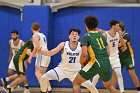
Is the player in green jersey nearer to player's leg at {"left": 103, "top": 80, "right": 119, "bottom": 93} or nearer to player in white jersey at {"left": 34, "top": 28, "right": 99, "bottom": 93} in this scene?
player's leg at {"left": 103, "top": 80, "right": 119, "bottom": 93}

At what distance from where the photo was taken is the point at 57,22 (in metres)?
11.5

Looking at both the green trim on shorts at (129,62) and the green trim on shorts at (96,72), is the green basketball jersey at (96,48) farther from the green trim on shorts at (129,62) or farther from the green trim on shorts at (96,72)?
the green trim on shorts at (129,62)

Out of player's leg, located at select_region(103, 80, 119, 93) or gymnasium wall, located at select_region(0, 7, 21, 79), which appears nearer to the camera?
player's leg, located at select_region(103, 80, 119, 93)

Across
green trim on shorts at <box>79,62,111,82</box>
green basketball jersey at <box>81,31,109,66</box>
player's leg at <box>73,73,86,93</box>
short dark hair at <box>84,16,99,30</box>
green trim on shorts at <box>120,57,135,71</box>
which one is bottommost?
green trim on shorts at <box>120,57,135,71</box>

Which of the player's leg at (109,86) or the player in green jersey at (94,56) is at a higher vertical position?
the player in green jersey at (94,56)

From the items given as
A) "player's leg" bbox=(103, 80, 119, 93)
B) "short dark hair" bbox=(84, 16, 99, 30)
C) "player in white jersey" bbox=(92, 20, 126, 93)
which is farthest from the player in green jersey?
"player in white jersey" bbox=(92, 20, 126, 93)

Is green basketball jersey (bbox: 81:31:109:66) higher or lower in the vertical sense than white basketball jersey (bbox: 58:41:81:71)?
higher

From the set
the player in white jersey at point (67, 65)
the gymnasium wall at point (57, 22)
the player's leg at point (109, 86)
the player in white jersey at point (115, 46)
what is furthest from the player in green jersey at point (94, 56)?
the gymnasium wall at point (57, 22)

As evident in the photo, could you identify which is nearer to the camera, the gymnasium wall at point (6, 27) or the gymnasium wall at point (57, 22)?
the gymnasium wall at point (57, 22)

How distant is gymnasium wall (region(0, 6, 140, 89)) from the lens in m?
10.9

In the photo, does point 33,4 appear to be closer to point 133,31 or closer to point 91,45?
point 133,31

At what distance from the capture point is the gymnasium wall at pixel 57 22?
10.9 meters

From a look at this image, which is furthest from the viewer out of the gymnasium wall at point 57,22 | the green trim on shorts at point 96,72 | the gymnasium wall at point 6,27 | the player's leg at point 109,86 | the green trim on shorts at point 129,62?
the gymnasium wall at point 6,27

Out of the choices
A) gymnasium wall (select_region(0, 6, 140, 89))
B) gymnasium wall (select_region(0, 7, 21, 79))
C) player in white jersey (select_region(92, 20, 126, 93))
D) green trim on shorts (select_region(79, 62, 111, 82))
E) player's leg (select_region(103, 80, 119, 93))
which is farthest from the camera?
gymnasium wall (select_region(0, 7, 21, 79))
